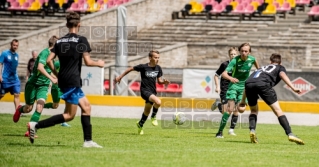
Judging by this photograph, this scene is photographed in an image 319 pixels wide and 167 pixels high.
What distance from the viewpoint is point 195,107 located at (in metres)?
30.3

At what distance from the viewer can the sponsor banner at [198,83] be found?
32.1 meters

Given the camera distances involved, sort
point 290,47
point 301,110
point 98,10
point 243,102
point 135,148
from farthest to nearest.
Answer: point 98,10 < point 290,47 < point 301,110 < point 243,102 < point 135,148

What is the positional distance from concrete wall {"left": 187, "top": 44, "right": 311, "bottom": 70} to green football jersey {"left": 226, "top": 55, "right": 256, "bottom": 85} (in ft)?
54.1

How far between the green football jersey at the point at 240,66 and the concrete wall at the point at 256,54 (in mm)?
16475

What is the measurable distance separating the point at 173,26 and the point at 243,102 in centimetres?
2475

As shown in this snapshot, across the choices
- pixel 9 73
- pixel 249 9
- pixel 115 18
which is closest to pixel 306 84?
pixel 249 9

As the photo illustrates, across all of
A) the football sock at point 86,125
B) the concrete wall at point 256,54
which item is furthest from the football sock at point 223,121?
the concrete wall at point 256,54

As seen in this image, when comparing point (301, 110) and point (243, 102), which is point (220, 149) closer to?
point (243, 102)

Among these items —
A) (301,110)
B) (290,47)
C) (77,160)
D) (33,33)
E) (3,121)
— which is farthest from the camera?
(33,33)

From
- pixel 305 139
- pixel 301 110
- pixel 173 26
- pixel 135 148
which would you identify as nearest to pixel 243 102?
pixel 305 139

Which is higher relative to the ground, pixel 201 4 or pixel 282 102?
pixel 201 4

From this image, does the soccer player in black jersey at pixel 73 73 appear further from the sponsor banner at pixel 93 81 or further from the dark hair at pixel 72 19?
the sponsor banner at pixel 93 81

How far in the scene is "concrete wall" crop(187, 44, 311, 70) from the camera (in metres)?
35.3

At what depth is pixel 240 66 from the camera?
18.2 m
